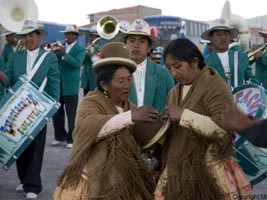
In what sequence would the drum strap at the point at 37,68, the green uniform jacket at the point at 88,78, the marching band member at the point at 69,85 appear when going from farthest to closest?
the green uniform jacket at the point at 88,78
the marching band member at the point at 69,85
the drum strap at the point at 37,68

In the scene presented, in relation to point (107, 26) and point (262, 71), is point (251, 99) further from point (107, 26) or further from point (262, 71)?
point (107, 26)

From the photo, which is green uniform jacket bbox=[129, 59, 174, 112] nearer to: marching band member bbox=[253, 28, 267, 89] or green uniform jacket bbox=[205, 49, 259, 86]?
green uniform jacket bbox=[205, 49, 259, 86]

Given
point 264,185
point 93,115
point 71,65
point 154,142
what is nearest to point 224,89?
point 154,142

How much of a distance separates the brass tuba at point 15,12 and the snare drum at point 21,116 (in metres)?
3.15

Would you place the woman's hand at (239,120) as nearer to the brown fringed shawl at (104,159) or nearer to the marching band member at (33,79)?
the brown fringed shawl at (104,159)

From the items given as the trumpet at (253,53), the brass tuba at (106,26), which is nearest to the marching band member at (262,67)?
the trumpet at (253,53)

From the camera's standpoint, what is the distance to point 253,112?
4.16 m

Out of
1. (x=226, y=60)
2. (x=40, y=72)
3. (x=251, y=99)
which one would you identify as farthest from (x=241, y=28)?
(x=251, y=99)

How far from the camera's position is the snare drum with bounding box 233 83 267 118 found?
166 inches

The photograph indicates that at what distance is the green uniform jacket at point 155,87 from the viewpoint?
4582mm

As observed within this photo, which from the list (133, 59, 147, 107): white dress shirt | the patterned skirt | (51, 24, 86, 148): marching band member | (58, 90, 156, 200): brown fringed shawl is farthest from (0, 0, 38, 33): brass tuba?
the patterned skirt

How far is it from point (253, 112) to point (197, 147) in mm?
1019

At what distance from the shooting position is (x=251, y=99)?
4.34 metres

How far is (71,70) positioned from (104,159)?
241 inches
